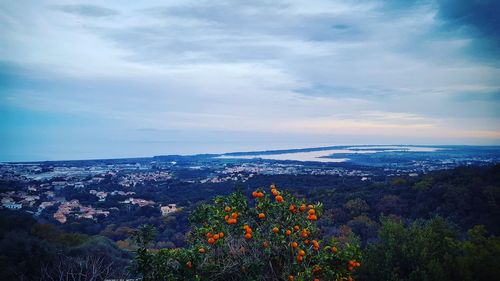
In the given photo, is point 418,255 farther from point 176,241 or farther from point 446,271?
point 176,241

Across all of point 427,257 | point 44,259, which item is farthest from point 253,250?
point 44,259

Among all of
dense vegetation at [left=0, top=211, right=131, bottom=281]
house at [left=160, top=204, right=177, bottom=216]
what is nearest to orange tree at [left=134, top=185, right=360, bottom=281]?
dense vegetation at [left=0, top=211, right=131, bottom=281]

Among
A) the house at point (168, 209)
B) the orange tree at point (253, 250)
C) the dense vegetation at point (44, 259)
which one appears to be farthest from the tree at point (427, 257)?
the house at point (168, 209)

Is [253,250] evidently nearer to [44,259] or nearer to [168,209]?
[44,259]

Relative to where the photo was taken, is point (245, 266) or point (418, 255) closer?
point (245, 266)

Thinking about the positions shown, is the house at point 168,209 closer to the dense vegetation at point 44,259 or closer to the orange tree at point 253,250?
the dense vegetation at point 44,259

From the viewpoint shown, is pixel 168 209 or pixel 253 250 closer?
pixel 253 250

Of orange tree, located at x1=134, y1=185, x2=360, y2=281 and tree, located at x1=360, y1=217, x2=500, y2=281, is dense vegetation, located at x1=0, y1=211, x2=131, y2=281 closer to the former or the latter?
orange tree, located at x1=134, y1=185, x2=360, y2=281

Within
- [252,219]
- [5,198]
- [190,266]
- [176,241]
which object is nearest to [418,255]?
[252,219]
